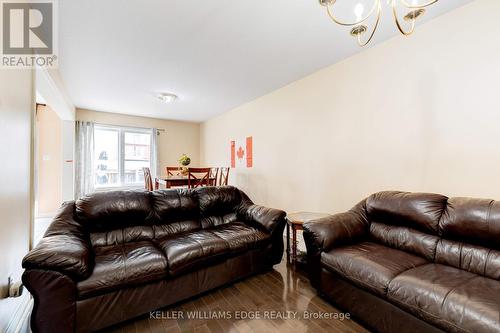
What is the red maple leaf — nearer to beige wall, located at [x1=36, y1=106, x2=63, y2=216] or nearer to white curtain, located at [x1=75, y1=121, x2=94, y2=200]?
white curtain, located at [x1=75, y1=121, x2=94, y2=200]

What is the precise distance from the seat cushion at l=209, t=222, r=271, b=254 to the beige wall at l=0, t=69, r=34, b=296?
1.50 m

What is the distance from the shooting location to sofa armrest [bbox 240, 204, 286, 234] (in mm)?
2428

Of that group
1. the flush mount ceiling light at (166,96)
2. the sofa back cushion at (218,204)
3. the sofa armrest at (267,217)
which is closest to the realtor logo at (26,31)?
the flush mount ceiling light at (166,96)

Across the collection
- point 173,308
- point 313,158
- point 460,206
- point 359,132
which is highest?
point 359,132

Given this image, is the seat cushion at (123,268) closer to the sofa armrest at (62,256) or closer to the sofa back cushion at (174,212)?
the sofa armrest at (62,256)

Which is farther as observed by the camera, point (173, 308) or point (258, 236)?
point (258, 236)

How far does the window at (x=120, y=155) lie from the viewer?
5.38 m

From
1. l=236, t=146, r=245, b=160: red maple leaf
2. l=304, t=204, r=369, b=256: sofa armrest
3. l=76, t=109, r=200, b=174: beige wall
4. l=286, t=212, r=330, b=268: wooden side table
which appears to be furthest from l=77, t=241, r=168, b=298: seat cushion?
l=76, t=109, r=200, b=174: beige wall

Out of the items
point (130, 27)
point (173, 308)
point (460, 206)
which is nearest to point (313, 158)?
point (460, 206)

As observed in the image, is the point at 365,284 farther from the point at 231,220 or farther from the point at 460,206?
the point at 231,220

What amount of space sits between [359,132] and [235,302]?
2290 millimetres

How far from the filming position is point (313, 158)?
3.22m

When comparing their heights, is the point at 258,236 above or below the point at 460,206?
below

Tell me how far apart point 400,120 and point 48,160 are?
638cm
